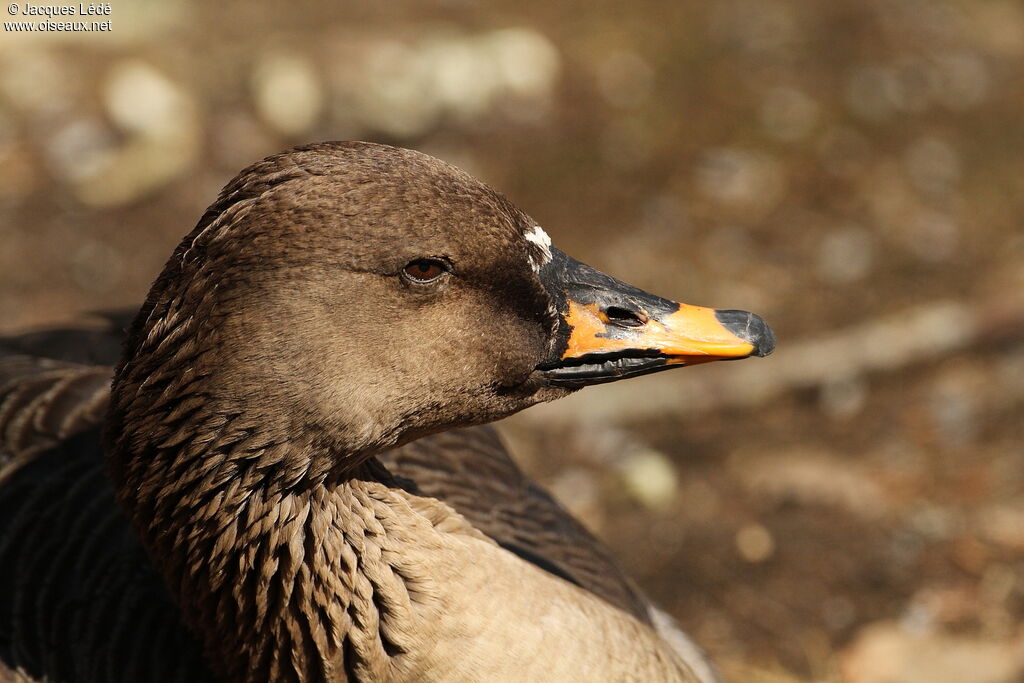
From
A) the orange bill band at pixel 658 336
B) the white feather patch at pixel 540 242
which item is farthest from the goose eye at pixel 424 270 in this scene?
the orange bill band at pixel 658 336

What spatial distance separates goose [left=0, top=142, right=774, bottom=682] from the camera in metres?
2.84

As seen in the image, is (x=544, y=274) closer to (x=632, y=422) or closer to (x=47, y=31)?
(x=632, y=422)

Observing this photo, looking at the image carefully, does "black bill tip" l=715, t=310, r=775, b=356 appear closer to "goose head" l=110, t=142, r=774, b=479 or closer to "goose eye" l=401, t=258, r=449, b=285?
"goose head" l=110, t=142, r=774, b=479

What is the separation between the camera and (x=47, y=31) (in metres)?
8.20

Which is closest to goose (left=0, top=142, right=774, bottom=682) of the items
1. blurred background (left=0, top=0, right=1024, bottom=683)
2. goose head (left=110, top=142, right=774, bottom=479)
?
goose head (left=110, top=142, right=774, bottom=479)

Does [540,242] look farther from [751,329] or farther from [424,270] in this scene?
[751,329]

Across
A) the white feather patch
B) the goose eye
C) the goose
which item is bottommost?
the goose

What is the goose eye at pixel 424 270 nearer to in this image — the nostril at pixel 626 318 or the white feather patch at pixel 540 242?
the white feather patch at pixel 540 242

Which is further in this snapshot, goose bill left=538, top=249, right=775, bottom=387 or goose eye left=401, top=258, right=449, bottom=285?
goose bill left=538, top=249, right=775, bottom=387

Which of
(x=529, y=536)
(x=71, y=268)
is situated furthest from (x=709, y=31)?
(x=529, y=536)

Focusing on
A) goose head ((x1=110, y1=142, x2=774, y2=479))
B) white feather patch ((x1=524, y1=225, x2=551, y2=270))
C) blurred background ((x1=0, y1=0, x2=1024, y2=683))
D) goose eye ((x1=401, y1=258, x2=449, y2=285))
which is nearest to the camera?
goose head ((x1=110, y1=142, x2=774, y2=479))

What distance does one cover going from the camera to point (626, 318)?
324 centimetres

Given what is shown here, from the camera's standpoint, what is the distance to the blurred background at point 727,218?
5746 mm

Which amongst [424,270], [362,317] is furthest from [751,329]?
[362,317]
